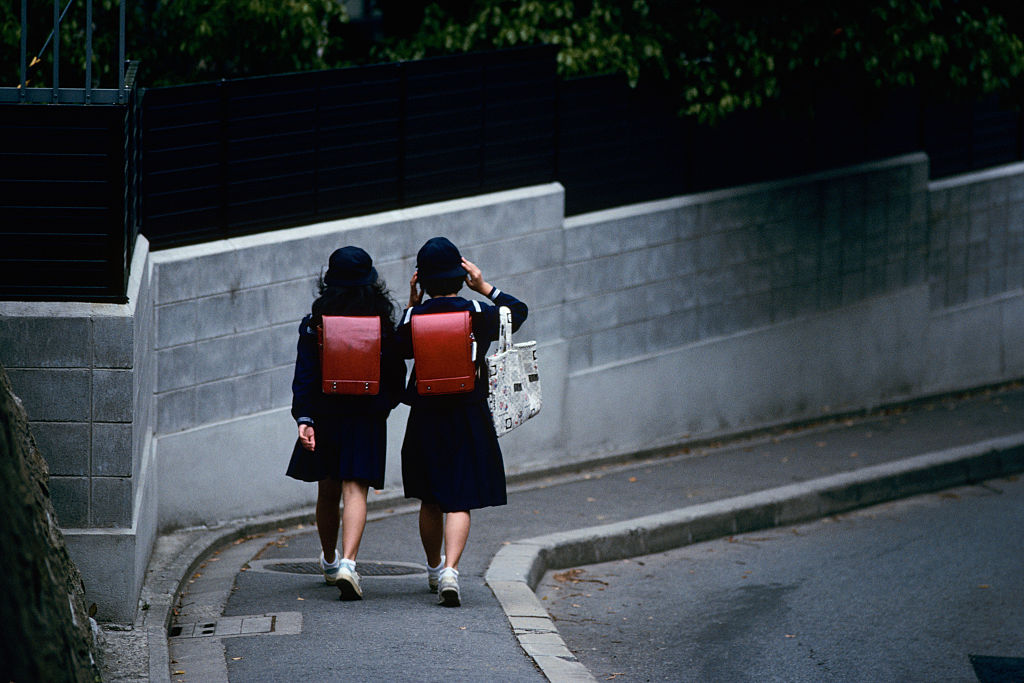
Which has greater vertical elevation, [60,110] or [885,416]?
[60,110]

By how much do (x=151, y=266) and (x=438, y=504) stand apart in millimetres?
2278

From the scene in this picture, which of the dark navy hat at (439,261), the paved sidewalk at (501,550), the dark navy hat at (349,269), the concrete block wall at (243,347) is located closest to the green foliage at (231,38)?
the concrete block wall at (243,347)

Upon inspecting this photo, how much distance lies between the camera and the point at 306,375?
22.8 ft

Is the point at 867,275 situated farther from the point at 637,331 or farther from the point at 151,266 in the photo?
the point at 151,266

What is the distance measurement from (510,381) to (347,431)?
0.80 metres

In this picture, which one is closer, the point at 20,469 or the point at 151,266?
the point at 20,469

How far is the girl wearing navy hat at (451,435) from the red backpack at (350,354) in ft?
0.54

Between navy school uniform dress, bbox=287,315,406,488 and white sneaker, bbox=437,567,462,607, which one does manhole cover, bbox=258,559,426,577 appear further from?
navy school uniform dress, bbox=287,315,406,488

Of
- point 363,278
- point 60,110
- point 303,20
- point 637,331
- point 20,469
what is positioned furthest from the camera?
point 637,331

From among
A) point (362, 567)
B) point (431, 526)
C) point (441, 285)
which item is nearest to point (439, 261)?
point (441, 285)

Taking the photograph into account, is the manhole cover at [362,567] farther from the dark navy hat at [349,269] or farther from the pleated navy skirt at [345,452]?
the dark navy hat at [349,269]

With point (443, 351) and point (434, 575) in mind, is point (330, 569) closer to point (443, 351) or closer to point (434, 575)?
point (434, 575)

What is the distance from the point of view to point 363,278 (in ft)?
22.7

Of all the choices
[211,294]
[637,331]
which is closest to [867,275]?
[637,331]
